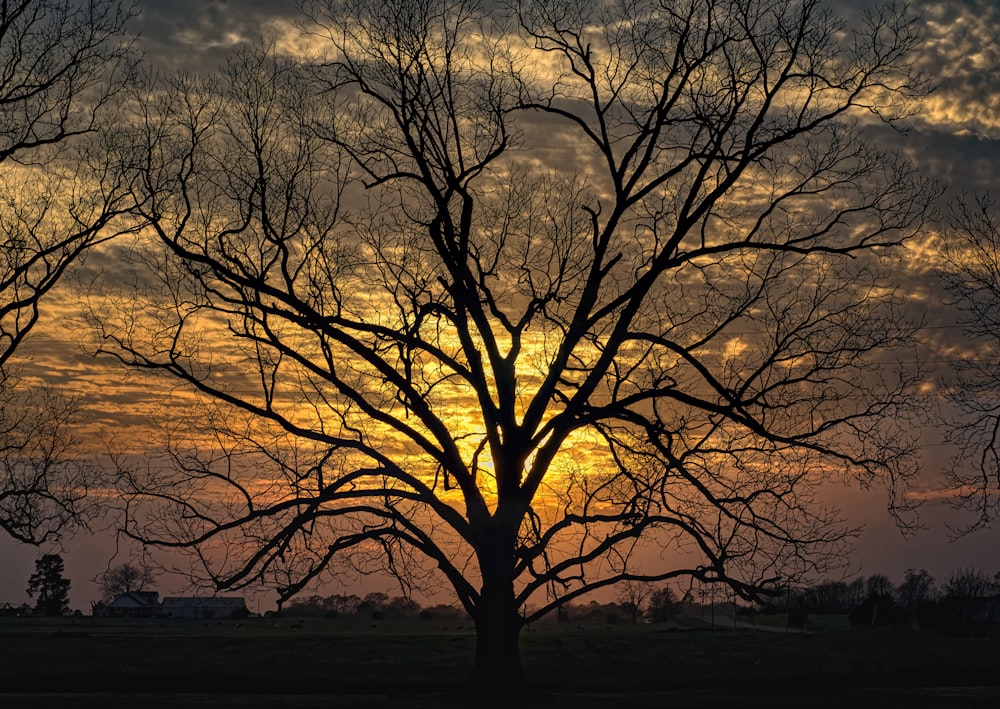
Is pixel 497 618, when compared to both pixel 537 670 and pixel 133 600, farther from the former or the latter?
pixel 133 600

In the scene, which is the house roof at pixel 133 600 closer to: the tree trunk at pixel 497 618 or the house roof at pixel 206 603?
the house roof at pixel 206 603

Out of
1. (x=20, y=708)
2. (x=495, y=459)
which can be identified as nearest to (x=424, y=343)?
(x=495, y=459)

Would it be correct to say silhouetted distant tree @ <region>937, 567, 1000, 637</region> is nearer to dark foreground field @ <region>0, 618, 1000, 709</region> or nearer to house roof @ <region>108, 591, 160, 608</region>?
dark foreground field @ <region>0, 618, 1000, 709</region>

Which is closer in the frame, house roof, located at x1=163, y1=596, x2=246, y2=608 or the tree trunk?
the tree trunk

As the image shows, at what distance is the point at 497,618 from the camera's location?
75.5 feet

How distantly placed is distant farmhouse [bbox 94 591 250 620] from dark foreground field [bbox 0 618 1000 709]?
11031 centimetres

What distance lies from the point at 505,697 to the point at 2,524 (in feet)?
40.5

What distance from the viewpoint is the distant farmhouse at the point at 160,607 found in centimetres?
17238

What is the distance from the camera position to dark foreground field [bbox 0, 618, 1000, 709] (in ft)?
75.1

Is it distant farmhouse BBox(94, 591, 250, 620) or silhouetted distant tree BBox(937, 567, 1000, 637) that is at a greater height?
distant farmhouse BBox(94, 591, 250, 620)

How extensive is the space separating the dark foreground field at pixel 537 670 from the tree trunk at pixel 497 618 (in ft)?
1.69

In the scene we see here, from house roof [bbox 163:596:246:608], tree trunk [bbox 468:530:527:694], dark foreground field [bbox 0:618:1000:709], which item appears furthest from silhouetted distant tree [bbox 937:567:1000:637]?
house roof [bbox 163:596:246:608]

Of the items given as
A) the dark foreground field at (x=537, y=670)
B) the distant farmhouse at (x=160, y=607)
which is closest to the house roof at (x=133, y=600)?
the distant farmhouse at (x=160, y=607)

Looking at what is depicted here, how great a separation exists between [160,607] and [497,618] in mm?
170149
